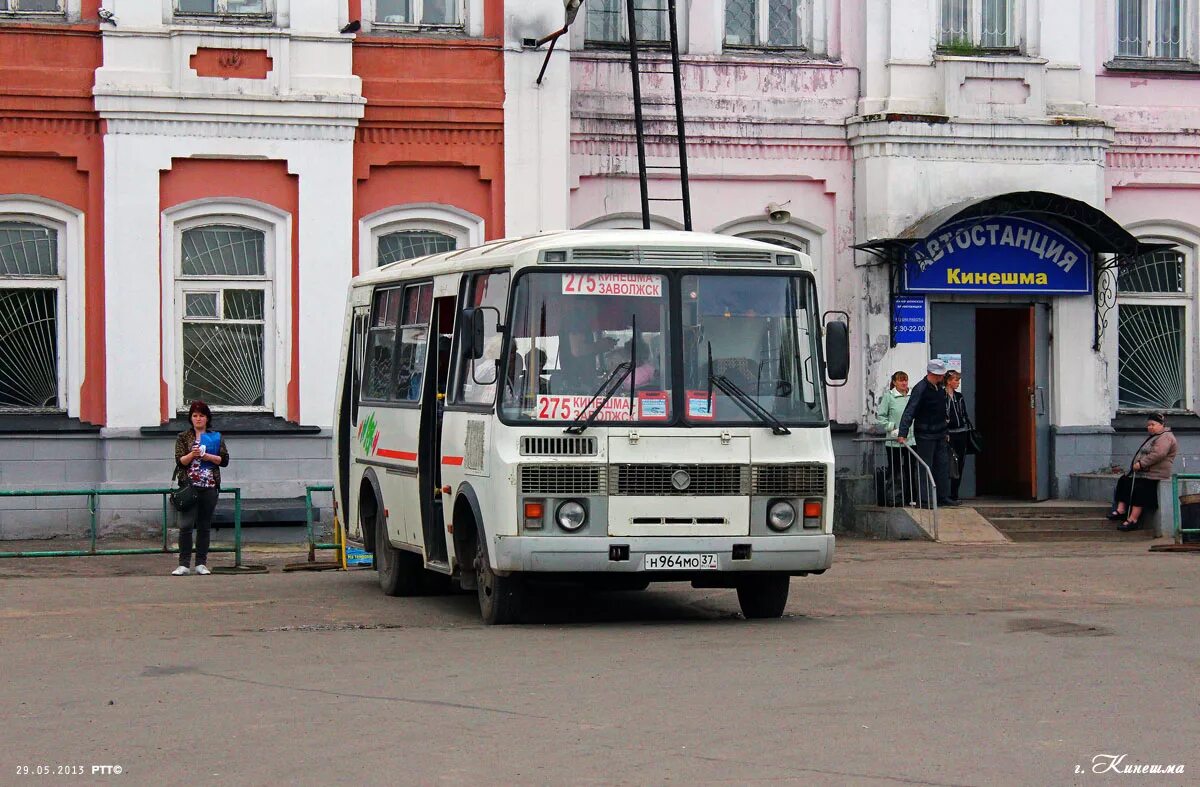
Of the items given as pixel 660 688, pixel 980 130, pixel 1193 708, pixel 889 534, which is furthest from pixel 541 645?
pixel 980 130

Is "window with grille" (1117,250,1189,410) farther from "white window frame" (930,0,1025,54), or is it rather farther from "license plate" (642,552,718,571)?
"license plate" (642,552,718,571)

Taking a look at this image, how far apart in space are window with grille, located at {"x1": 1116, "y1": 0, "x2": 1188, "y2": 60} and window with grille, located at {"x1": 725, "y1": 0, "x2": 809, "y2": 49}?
421cm

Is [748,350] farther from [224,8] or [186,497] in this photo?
[224,8]

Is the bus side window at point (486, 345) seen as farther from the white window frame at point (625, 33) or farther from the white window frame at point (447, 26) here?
the white window frame at point (625, 33)

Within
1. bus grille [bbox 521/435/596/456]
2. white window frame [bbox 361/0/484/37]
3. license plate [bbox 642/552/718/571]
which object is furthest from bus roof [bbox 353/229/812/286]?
white window frame [bbox 361/0/484/37]

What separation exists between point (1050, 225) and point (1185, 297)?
8.58 ft

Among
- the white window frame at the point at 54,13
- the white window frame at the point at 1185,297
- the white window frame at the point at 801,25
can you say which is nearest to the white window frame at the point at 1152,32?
the white window frame at the point at 1185,297

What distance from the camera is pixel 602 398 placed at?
1347 centimetres

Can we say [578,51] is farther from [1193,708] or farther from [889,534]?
[1193,708]

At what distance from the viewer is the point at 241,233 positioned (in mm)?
22828

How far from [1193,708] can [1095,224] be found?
1470 cm

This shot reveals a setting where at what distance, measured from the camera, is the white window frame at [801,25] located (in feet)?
81.1

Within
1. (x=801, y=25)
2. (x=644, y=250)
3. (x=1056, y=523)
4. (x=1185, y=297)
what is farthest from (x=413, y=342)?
(x=1185, y=297)

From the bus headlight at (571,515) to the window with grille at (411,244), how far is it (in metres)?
10.4
